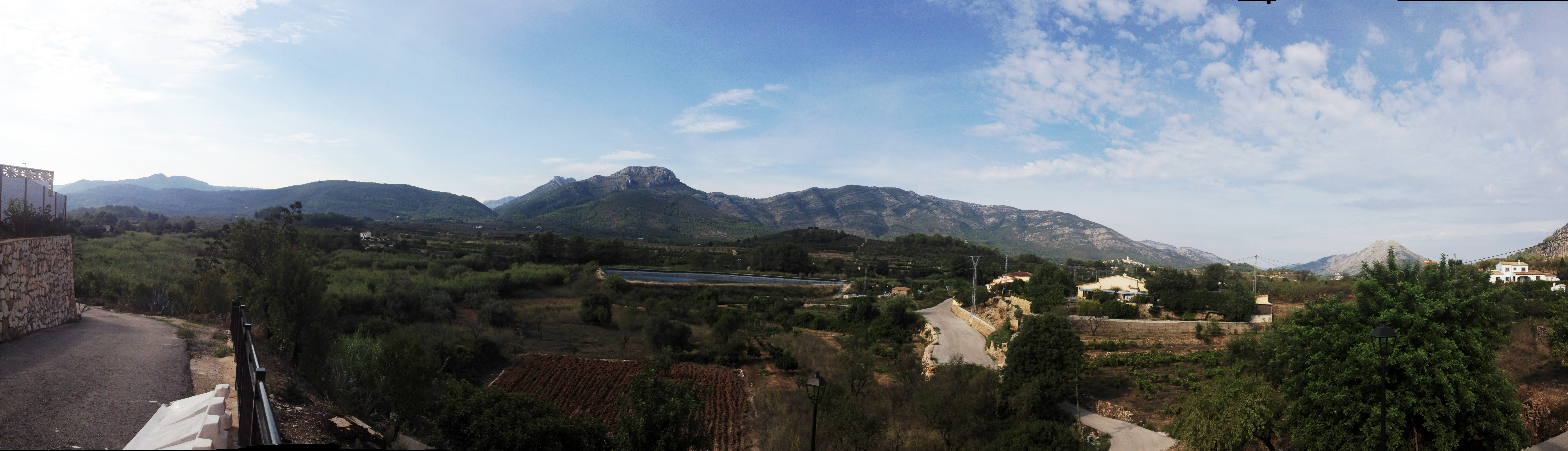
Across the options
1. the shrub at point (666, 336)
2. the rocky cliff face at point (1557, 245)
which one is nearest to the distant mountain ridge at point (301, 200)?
the shrub at point (666, 336)

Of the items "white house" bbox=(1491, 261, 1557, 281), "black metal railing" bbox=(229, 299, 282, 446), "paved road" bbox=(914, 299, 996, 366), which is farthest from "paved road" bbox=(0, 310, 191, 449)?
"white house" bbox=(1491, 261, 1557, 281)

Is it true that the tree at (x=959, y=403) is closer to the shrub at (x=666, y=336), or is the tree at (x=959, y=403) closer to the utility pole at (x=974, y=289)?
the shrub at (x=666, y=336)

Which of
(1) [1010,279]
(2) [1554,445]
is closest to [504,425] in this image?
(2) [1554,445]

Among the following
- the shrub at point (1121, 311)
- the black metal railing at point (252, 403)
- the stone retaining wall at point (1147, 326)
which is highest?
the black metal railing at point (252, 403)

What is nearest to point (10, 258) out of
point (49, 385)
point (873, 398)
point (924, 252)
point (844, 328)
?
point (49, 385)

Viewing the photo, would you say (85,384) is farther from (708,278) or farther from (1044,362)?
(708,278)

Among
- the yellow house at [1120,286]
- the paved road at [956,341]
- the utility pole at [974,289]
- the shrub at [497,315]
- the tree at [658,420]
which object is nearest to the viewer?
the tree at [658,420]
